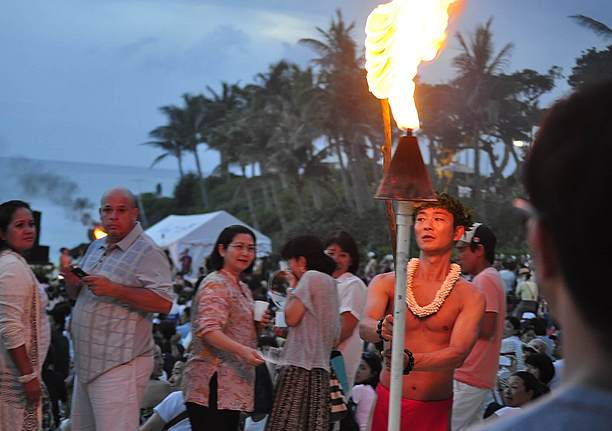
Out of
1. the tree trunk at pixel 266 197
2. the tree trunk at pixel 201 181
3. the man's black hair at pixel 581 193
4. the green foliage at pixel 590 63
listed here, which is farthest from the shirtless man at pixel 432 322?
the tree trunk at pixel 201 181

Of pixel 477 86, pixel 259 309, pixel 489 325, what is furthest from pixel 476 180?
pixel 259 309

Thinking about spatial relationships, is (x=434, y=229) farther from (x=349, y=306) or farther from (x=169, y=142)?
(x=169, y=142)

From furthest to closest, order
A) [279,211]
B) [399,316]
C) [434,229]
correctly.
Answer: [279,211] < [434,229] < [399,316]

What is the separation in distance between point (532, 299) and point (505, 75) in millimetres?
42148

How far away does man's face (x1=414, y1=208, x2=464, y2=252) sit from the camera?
4.90 metres

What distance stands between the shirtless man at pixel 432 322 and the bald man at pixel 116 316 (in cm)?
145

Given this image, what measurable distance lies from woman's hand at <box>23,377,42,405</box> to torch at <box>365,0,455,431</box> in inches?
89.5

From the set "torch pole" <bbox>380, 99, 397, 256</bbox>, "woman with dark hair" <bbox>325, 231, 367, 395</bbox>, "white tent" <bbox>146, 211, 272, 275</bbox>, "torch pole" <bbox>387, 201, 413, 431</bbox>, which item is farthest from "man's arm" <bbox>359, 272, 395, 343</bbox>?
"white tent" <bbox>146, 211, 272, 275</bbox>

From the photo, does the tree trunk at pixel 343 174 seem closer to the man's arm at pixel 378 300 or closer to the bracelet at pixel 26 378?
the bracelet at pixel 26 378

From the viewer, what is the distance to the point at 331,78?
61062 mm

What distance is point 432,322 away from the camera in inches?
189

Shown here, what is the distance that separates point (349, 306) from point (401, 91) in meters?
2.72

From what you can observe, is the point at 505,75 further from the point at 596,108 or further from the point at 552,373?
the point at 596,108

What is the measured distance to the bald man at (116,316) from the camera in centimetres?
553
